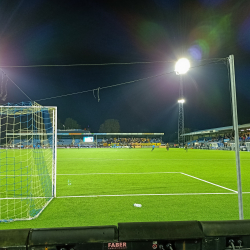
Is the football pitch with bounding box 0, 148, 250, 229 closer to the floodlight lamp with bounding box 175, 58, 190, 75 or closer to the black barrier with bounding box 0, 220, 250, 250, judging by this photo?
the black barrier with bounding box 0, 220, 250, 250

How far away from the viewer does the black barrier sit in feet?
9.61

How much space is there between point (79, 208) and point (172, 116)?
107 meters

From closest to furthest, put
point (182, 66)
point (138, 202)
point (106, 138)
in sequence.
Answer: point (138, 202) < point (182, 66) < point (106, 138)

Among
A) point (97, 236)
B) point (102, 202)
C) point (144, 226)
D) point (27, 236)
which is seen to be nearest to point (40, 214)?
point (102, 202)

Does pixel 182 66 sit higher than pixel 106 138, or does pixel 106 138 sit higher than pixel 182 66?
pixel 182 66

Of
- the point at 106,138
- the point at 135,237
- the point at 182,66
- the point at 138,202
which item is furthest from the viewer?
the point at 106,138

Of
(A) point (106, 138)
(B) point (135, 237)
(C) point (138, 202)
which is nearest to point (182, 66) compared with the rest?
(C) point (138, 202)

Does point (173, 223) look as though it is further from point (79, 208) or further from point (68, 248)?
point (79, 208)

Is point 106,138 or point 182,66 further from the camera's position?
point 106,138

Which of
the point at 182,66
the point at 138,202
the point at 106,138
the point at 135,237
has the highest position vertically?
the point at 182,66

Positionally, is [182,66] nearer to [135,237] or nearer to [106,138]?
[135,237]

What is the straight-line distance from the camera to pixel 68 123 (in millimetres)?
110250

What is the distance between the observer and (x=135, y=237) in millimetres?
2994

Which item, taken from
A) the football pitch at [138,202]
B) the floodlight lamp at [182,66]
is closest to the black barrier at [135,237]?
the football pitch at [138,202]
